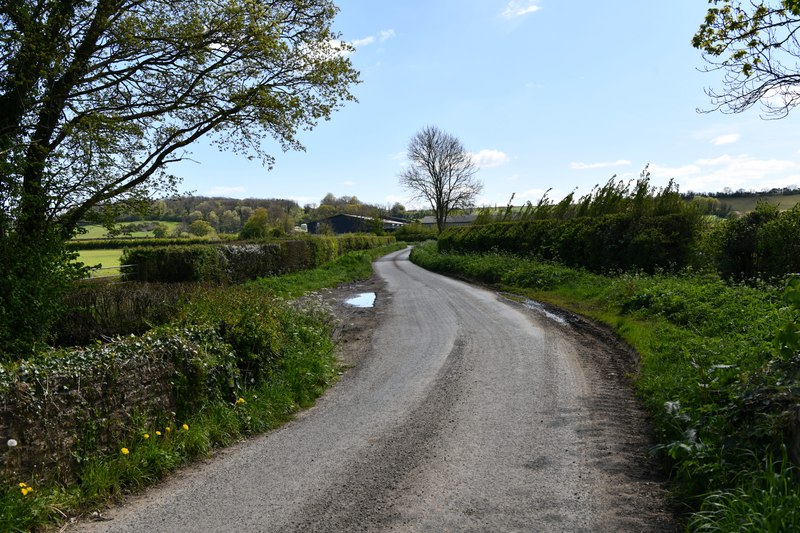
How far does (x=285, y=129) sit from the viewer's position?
1212 centimetres

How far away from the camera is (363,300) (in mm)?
20547

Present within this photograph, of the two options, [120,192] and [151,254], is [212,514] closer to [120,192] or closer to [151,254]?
[120,192]

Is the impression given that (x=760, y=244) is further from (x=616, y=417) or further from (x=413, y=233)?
(x=413, y=233)

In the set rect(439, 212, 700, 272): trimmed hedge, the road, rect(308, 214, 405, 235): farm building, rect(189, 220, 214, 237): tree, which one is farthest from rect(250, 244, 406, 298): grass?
rect(308, 214, 405, 235): farm building

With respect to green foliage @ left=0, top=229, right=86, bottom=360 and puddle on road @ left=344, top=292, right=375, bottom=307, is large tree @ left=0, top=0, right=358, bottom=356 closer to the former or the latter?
green foliage @ left=0, top=229, right=86, bottom=360

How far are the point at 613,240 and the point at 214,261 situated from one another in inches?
597

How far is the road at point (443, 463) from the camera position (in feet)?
13.9

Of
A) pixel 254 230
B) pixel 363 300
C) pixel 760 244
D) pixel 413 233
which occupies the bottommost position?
pixel 363 300

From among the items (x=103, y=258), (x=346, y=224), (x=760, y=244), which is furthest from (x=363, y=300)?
(x=346, y=224)

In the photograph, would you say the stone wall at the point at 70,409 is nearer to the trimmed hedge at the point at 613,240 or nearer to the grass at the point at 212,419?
the grass at the point at 212,419

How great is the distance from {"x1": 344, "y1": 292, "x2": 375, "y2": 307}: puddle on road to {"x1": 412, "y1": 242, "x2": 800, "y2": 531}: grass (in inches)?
362

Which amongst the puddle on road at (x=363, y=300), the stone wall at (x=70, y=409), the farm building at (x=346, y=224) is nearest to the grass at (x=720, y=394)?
the stone wall at (x=70, y=409)

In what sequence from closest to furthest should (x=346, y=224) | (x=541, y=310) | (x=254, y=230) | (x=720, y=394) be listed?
1. (x=720, y=394)
2. (x=541, y=310)
3. (x=254, y=230)
4. (x=346, y=224)

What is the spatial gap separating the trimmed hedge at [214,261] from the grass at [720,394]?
1416 cm
